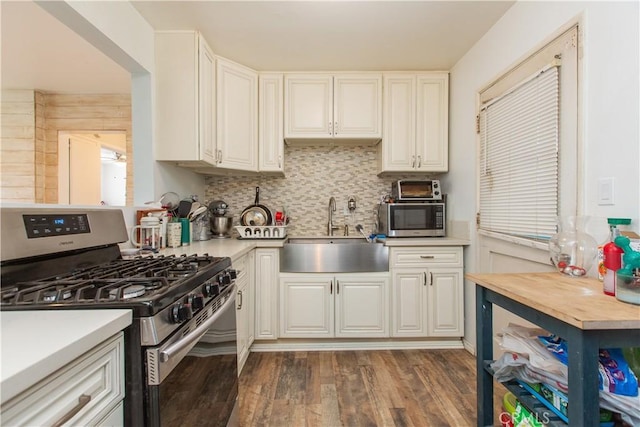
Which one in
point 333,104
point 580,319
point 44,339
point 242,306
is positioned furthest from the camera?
point 333,104

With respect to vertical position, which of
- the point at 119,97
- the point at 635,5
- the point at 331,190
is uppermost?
the point at 119,97

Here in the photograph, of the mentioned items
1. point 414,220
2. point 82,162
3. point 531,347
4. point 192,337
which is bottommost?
point 531,347

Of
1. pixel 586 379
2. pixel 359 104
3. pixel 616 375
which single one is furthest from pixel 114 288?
pixel 359 104

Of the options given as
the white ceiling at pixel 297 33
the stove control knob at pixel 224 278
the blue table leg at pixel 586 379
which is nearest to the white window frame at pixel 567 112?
the white ceiling at pixel 297 33

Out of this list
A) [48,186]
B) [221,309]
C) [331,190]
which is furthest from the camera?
[48,186]

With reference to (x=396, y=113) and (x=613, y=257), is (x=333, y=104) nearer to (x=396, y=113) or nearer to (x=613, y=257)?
(x=396, y=113)

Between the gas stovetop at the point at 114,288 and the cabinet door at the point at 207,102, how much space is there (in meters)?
1.21

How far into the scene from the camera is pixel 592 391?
87 cm

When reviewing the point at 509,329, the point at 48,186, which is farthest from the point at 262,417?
the point at 48,186

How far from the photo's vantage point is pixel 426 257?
251 centimetres

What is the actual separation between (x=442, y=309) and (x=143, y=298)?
7.55 feet

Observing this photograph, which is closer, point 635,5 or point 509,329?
point 635,5

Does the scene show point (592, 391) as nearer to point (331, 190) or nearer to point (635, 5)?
point (635, 5)

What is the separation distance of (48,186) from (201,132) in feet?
9.23
